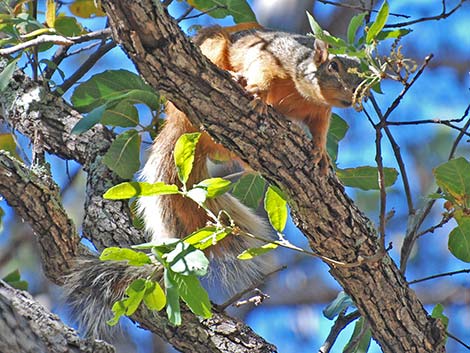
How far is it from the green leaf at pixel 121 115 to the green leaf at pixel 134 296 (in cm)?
117

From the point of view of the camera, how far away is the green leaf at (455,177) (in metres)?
2.41

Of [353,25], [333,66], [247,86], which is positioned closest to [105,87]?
[247,86]

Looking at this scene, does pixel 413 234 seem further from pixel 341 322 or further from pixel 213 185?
pixel 213 185

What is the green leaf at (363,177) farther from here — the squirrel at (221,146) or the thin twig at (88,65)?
the thin twig at (88,65)

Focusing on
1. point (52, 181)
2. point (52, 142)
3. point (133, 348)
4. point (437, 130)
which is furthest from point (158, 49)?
point (437, 130)

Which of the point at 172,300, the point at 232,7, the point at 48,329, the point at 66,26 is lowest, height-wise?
the point at 48,329

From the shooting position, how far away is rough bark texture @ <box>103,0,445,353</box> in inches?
88.2

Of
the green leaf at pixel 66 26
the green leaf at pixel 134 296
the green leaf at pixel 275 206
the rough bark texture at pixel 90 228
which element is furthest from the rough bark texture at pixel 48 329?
the green leaf at pixel 66 26

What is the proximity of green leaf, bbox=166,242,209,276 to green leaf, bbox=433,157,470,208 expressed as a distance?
2.70ft

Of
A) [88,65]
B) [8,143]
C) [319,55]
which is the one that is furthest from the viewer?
[88,65]

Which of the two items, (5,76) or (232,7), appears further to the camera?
(232,7)

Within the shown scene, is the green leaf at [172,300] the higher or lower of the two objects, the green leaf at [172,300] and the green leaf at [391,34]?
the lower

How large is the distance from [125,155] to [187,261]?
1.21 m

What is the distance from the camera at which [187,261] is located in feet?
6.64
